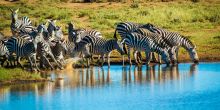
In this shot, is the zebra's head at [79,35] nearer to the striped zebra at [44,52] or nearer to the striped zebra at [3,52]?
the striped zebra at [44,52]

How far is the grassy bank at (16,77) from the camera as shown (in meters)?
20.9

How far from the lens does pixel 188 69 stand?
24562 millimetres

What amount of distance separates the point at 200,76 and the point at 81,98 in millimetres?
5256

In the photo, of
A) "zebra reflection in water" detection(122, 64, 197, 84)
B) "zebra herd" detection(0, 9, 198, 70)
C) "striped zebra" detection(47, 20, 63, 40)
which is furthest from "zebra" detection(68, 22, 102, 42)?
"zebra reflection in water" detection(122, 64, 197, 84)

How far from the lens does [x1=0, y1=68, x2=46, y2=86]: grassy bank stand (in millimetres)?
20922

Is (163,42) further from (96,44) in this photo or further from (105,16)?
(105,16)

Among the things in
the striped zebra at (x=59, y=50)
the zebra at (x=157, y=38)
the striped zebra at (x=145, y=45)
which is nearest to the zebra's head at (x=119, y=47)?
the striped zebra at (x=145, y=45)

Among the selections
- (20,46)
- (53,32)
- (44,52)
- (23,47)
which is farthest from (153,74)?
(53,32)

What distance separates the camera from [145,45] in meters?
25.7

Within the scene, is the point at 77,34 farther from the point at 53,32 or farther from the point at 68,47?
the point at 68,47

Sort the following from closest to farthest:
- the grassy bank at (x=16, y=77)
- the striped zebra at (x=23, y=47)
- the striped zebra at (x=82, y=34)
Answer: the grassy bank at (x=16, y=77)
the striped zebra at (x=23, y=47)
the striped zebra at (x=82, y=34)

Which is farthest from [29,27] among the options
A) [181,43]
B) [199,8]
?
[199,8]

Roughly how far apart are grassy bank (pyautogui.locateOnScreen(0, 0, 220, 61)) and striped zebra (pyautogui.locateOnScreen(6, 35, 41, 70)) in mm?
8258

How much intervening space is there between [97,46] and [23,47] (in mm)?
2913
